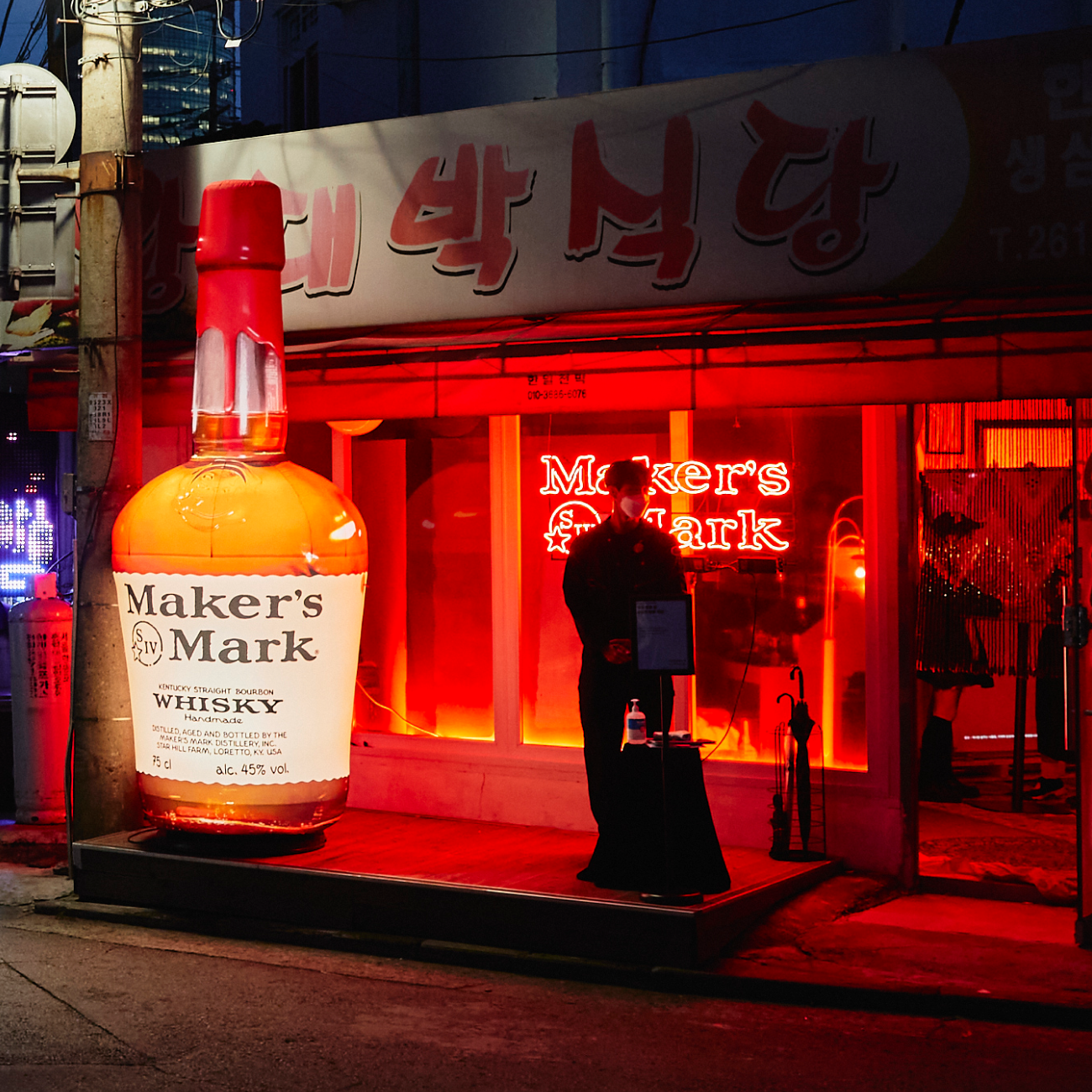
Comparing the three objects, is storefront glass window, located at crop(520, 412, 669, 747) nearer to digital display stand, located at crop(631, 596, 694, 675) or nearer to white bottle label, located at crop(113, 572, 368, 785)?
white bottle label, located at crop(113, 572, 368, 785)

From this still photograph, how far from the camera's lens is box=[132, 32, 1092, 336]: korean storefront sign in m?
7.48

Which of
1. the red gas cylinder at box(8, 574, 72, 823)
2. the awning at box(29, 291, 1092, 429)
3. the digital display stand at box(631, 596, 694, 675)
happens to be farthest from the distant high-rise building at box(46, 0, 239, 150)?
the digital display stand at box(631, 596, 694, 675)

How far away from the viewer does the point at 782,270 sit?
8.06 metres

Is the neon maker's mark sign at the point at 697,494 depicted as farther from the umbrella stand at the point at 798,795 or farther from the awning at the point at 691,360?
the umbrella stand at the point at 798,795

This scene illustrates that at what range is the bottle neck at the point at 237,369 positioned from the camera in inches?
305

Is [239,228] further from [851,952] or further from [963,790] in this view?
[963,790]

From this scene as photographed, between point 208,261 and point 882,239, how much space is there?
371cm

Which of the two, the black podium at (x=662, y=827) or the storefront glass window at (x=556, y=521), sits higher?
the storefront glass window at (x=556, y=521)

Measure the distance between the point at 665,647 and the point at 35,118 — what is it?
562 cm

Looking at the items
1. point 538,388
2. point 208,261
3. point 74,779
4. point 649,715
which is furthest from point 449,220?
point 74,779

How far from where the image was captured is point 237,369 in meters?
7.75

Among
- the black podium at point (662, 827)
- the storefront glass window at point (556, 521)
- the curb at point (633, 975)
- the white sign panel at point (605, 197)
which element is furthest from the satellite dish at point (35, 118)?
the black podium at point (662, 827)

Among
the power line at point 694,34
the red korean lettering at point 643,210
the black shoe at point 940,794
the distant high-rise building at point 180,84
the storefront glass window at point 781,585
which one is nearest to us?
the red korean lettering at point 643,210

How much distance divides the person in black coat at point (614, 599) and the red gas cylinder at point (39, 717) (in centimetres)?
445
